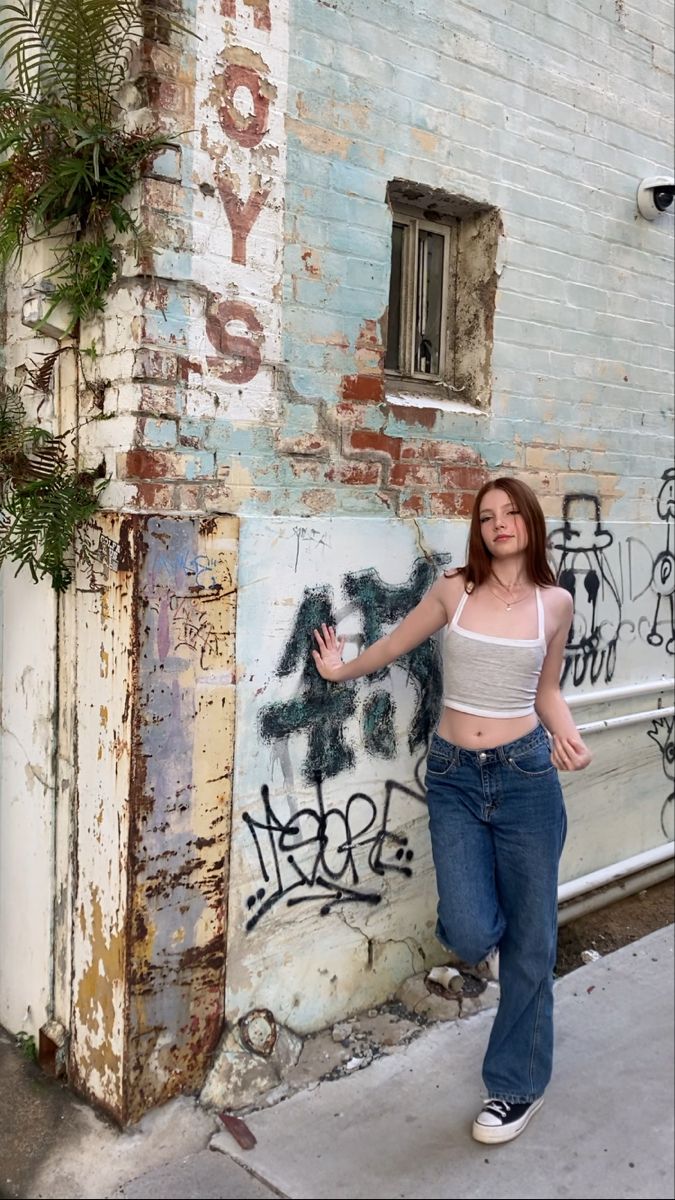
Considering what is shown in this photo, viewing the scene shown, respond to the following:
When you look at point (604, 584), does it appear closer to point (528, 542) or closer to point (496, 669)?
point (528, 542)

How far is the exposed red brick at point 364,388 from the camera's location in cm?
323

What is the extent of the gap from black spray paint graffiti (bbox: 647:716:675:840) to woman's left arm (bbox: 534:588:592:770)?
1981 millimetres

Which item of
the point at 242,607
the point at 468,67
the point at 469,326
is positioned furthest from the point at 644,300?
the point at 242,607

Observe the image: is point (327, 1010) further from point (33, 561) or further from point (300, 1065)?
point (33, 561)

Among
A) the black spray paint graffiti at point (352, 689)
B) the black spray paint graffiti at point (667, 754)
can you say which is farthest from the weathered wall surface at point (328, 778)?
the black spray paint graffiti at point (667, 754)

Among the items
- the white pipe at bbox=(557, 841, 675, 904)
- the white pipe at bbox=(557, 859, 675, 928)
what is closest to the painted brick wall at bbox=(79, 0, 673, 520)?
the white pipe at bbox=(557, 841, 675, 904)

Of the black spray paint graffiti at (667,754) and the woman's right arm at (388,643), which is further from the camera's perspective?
the black spray paint graffiti at (667,754)

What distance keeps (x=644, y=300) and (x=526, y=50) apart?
121 centimetres

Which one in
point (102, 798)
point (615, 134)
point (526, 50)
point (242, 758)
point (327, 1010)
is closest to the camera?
point (102, 798)

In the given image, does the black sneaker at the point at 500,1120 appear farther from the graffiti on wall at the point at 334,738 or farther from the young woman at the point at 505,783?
the graffiti on wall at the point at 334,738

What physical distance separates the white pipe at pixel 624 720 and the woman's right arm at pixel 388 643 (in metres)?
1.51

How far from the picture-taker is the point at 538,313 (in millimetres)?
3922

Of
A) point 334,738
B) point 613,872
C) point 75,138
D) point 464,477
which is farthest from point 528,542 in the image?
point 613,872

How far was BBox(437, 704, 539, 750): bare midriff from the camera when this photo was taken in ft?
9.61
